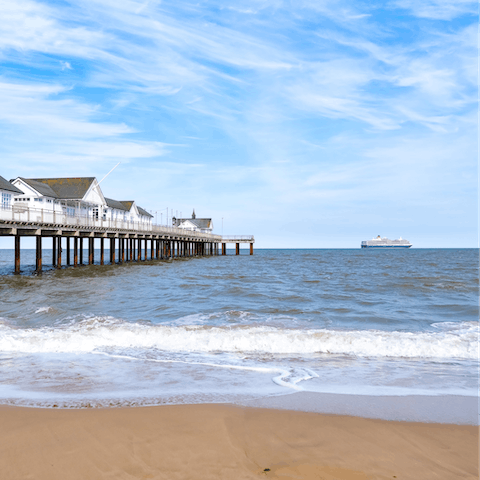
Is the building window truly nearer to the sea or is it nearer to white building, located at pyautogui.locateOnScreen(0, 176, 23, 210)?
white building, located at pyautogui.locateOnScreen(0, 176, 23, 210)

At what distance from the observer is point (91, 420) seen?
14.7 ft

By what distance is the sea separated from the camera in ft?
17.8

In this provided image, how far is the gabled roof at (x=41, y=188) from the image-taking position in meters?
40.2

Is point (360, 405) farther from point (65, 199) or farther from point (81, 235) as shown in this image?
point (65, 199)

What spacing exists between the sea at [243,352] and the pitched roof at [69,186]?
1111 inches

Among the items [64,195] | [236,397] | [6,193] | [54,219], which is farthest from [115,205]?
[236,397]

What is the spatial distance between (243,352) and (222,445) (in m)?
4.81

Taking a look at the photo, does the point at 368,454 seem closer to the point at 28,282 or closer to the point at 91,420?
the point at 91,420

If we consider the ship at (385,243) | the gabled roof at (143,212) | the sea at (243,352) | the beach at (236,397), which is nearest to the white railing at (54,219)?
the sea at (243,352)

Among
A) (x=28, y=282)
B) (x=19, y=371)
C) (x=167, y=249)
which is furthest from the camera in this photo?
(x=167, y=249)

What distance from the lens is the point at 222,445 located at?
3945mm

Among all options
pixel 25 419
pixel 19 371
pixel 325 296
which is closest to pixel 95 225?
pixel 325 296

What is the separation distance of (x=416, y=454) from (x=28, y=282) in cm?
2405

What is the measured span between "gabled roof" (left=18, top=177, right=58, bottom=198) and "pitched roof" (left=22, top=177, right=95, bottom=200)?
65 centimetres
